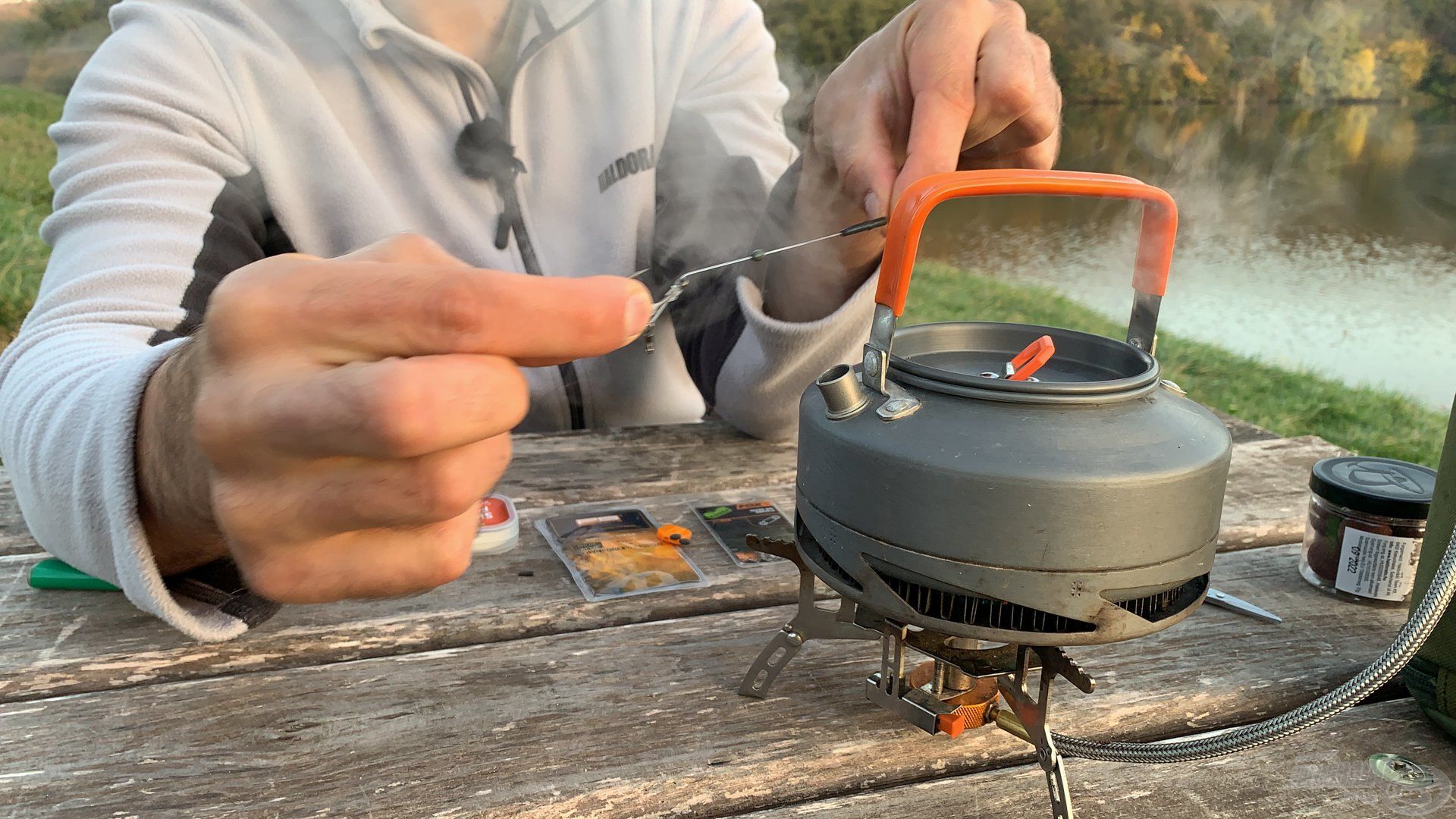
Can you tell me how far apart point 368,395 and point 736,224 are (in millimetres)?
1333

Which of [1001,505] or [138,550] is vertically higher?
[1001,505]

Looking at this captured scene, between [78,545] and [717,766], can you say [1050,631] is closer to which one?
[717,766]

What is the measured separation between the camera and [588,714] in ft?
2.89

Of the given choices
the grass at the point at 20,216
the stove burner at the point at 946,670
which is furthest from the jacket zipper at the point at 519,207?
the grass at the point at 20,216

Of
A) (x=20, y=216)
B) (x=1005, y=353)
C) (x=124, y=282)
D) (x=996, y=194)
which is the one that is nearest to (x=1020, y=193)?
(x=996, y=194)

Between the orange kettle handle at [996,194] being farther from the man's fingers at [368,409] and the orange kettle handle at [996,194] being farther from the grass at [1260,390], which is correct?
the grass at [1260,390]

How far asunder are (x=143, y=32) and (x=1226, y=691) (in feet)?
5.89

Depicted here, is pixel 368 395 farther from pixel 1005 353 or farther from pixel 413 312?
pixel 1005 353

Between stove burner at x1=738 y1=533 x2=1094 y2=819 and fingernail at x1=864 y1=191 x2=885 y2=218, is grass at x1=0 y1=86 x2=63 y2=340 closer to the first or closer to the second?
fingernail at x1=864 y1=191 x2=885 y2=218

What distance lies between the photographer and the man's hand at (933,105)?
1.15 metres

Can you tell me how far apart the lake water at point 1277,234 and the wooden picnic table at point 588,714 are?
1.49 feet

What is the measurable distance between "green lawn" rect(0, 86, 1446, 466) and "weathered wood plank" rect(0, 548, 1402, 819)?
2.60 meters

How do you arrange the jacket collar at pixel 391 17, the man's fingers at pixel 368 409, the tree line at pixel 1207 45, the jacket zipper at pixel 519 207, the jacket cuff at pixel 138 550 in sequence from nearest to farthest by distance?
the man's fingers at pixel 368 409 < the jacket cuff at pixel 138 550 < the jacket collar at pixel 391 17 < the tree line at pixel 1207 45 < the jacket zipper at pixel 519 207

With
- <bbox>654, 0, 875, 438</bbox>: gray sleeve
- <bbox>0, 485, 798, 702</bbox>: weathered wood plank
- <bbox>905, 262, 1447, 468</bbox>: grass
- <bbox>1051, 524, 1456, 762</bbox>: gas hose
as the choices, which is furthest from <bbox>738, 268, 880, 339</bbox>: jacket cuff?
<bbox>905, 262, 1447, 468</bbox>: grass
